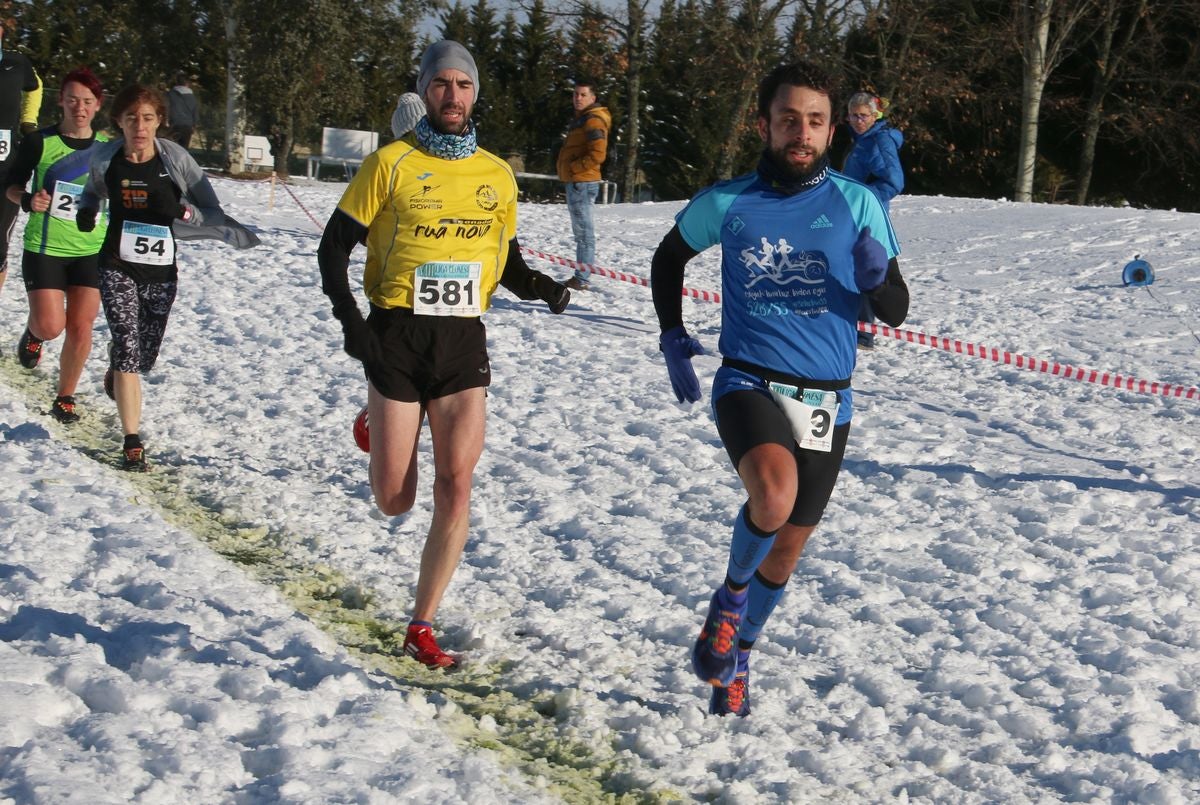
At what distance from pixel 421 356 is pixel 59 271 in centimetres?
400

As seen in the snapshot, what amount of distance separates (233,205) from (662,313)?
1529 centimetres

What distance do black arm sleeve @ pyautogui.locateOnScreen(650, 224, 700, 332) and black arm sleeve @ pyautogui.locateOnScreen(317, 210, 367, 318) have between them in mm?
1018

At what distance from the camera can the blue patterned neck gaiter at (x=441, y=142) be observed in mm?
4551

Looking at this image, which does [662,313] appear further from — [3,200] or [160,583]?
[3,200]

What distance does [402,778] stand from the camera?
3.54 meters

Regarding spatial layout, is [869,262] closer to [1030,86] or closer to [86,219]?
[86,219]

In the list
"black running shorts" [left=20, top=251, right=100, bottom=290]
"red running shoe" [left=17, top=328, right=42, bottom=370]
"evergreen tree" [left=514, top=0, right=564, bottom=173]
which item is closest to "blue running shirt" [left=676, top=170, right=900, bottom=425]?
"black running shorts" [left=20, top=251, right=100, bottom=290]

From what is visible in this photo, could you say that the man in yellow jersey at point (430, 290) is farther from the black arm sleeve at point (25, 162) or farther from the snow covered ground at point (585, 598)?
the black arm sleeve at point (25, 162)

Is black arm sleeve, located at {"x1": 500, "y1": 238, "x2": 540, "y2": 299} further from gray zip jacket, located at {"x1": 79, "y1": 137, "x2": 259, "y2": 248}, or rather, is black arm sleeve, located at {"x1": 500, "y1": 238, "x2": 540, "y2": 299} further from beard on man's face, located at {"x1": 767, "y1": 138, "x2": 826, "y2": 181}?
gray zip jacket, located at {"x1": 79, "y1": 137, "x2": 259, "y2": 248}

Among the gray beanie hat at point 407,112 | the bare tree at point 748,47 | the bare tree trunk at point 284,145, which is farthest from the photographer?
the bare tree trunk at point 284,145

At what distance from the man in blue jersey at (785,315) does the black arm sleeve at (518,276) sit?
2.52 ft

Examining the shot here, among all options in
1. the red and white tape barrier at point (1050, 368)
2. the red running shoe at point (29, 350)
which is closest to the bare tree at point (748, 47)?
the red and white tape barrier at point (1050, 368)

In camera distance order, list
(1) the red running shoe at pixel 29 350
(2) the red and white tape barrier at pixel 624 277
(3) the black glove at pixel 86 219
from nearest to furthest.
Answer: (3) the black glove at pixel 86 219, (1) the red running shoe at pixel 29 350, (2) the red and white tape barrier at pixel 624 277

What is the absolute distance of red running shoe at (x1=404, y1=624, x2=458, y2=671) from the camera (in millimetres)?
4594
